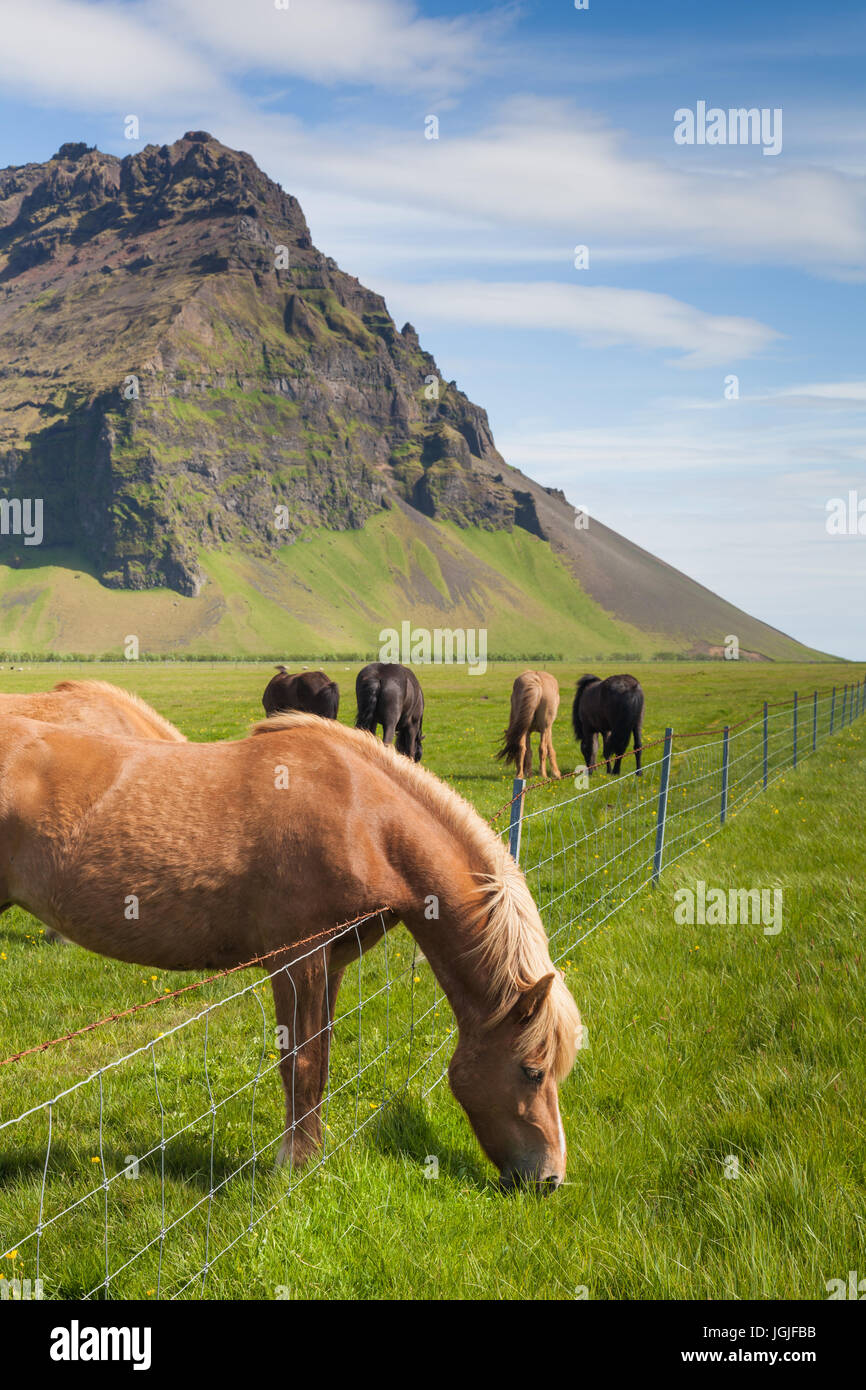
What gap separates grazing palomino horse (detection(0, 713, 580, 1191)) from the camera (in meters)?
4.07

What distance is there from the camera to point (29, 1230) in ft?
12.8

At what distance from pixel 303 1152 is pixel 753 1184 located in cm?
199

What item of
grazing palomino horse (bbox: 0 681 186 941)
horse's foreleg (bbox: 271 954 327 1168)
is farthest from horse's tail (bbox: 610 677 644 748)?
horse's foreleg (bbox: 271 954 327 1168)

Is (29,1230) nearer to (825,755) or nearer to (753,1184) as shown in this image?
(753,1184)

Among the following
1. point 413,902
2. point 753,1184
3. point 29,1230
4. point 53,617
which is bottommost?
point 29,1230

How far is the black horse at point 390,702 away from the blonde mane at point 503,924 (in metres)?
12.9

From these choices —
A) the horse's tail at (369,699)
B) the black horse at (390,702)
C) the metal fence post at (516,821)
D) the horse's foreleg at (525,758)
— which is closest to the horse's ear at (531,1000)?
the metal fence post at (516,821)

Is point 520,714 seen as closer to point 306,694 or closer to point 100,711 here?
point 306,694

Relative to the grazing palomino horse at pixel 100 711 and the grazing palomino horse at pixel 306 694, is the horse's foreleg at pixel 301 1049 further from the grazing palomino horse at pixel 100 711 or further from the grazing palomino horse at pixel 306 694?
the grazing palomino horse at pixel 306 694

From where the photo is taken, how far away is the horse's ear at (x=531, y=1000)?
12.1ft

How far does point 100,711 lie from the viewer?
261 inches

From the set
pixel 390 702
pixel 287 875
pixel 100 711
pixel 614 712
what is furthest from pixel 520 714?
pixel 287 875

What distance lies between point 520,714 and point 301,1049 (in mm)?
13984
